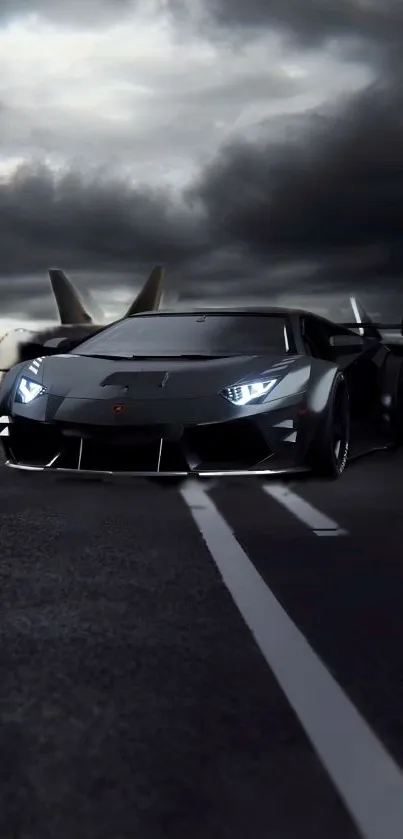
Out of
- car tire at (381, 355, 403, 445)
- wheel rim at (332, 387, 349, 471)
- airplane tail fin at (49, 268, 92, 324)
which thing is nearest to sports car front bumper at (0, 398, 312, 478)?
wheel rim at (332, 387, 349, 471)

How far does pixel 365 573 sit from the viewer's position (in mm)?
5375

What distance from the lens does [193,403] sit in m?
8.11

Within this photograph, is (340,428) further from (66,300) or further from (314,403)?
(66,300)

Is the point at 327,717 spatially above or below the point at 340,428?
above

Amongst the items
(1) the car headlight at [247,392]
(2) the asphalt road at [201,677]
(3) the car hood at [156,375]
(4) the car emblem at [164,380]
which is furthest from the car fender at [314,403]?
(2) the asphalt road at [201,677]

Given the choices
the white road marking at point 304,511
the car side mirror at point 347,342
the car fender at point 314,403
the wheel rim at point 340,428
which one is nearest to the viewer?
the white road marking at point 304,511

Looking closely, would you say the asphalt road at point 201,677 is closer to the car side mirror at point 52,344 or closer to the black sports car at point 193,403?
the black sports car at point 193,403

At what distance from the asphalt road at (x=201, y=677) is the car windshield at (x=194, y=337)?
7.31ft

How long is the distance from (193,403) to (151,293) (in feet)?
143

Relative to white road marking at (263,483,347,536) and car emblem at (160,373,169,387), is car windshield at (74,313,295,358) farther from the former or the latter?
white road marking at (263,483,347,536)

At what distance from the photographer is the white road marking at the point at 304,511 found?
21.6 feet

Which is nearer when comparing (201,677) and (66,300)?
(201,677)

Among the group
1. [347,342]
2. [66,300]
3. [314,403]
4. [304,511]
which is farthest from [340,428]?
[66,300]

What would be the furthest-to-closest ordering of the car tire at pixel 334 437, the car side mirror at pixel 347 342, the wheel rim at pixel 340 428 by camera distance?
the car side mirror at pixel 347 342
the wheel rim at pixel 340 428
the car tire at pixel 334 437
